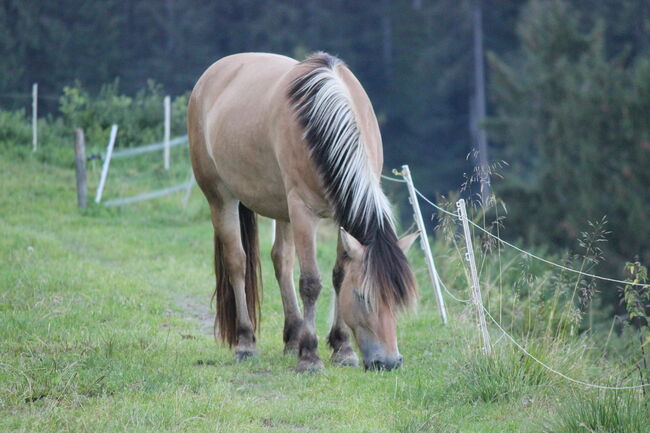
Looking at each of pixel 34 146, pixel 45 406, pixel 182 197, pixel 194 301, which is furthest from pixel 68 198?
pixel 45 406

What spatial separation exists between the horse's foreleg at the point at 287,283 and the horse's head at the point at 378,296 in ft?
3.71

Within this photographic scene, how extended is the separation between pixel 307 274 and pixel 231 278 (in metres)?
1.18

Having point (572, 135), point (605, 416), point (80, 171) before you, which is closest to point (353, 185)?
point (605, 416)

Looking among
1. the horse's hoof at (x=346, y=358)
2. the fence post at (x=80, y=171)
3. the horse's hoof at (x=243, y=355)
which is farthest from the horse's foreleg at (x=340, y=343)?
the fence post at (x=80, y=171)

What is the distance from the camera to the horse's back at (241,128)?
20.9ft

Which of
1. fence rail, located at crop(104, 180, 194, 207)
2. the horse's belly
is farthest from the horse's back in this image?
fence rail, located at crop(104, 180, 194, 207)

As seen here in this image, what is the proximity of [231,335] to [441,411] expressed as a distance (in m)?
2.31

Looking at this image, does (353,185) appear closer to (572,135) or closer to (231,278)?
(231,278)

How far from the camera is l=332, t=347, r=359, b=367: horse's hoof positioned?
242 inches

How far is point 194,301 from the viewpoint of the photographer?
857 cm

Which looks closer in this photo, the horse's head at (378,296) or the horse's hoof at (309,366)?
the horse's head at (378,296)

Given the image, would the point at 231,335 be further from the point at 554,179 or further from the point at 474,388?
the point at 554,179

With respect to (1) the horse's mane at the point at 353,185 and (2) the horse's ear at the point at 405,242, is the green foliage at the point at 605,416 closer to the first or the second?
(1) the horse's mane at the point at 353,185

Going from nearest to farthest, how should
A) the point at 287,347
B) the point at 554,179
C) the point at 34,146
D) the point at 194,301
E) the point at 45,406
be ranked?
the point at 45,406
the point at 287,347
the point at 194,301
the point at 34,146
the point at 554,179
